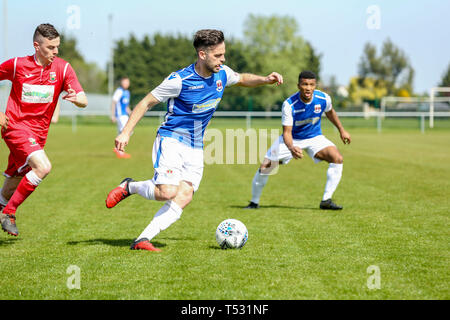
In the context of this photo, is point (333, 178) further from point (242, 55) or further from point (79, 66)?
point (79, 66)

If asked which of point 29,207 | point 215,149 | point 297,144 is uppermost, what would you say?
point 297,144

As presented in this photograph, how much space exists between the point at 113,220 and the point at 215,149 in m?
18.7

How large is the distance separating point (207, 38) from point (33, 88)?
2.27m

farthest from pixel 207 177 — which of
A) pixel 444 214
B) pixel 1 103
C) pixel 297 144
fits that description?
pixel 1 103

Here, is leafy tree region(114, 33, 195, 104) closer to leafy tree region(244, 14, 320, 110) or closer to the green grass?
leafy tree region(244, 14, 320, 110)

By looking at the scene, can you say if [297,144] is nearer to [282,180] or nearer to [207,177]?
[282,180]

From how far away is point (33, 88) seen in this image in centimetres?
699

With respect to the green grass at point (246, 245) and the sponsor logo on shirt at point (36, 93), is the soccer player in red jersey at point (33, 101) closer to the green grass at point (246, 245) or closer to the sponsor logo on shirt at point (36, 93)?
the sponsor logo on shirt at point (36, 93)

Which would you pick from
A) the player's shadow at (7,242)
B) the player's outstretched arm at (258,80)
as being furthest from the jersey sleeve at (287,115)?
the player's shadow at (7,242)

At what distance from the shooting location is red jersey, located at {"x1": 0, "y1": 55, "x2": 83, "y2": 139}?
6.93 meters

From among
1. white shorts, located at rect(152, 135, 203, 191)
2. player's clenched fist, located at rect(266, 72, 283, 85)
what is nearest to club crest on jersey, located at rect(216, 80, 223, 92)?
player's clenched fist, located at rect(266, 72, 283, 85)

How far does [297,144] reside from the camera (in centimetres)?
1038

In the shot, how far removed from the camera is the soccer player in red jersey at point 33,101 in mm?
6879

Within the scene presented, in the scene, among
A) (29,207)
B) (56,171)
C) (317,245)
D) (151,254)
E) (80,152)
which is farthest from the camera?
(80,152)
